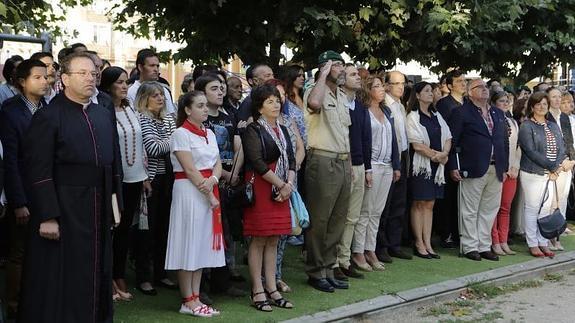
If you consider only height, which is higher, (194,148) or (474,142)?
(474,142)

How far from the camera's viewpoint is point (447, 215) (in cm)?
1064

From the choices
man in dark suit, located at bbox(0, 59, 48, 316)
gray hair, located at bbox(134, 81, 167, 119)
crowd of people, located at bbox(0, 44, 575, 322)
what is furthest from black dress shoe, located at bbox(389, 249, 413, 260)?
man in dark suit, located at bbox(0, 59, 48, 316)

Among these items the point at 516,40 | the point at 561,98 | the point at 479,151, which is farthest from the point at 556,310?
the point at 516,40

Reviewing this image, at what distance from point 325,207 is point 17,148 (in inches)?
117

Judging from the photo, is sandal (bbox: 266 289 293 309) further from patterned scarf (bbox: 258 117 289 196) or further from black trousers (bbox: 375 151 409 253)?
black trousers (bbox: 375 151 409 253)

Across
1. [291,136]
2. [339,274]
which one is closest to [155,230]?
[291,136]

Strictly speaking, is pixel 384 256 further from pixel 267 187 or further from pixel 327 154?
pixel 267 187

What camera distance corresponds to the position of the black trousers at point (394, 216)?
9.41m

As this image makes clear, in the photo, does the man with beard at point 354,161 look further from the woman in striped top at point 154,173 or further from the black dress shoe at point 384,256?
the woman in striped top at point 154,173

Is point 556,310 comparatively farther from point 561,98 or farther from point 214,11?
point 214,11

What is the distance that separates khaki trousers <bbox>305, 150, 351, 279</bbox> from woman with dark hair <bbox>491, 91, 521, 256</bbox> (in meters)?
3.25

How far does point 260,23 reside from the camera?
32.4 ft

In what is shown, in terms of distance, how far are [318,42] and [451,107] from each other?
1.87 metres

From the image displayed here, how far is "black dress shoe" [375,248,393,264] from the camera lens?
9.39m
